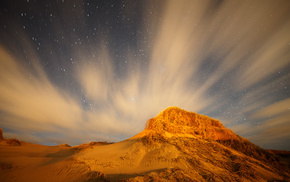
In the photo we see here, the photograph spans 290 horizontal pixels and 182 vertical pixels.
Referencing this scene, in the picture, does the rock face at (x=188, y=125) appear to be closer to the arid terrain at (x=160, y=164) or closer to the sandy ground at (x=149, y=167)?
the arid terrain at (x=160, y=164)

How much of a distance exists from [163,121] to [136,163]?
516 cm

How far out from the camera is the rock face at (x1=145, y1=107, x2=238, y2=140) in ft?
36.3

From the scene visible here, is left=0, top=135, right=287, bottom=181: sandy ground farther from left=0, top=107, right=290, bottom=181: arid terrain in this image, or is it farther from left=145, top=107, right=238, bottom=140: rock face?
left=145, top=107, right=238, bottom=140: rock face

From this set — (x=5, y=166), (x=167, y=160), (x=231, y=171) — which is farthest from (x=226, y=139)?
(x=5, y=166)

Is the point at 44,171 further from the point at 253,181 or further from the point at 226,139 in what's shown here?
the point at 226,139

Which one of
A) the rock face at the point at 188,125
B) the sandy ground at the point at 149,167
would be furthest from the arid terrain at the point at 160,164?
the rock face at the point at 188,125

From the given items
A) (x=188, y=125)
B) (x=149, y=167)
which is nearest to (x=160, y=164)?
(x=149, y=167)

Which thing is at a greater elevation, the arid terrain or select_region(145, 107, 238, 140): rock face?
select_region(145, 107, 238, 140): rock face

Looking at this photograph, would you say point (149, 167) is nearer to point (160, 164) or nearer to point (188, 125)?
point (160, 164)

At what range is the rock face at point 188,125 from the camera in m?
11.1

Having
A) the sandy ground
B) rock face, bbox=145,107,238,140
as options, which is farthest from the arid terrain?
rock face, bbox=145,107,238,140

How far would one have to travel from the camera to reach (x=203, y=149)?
28.5 feet

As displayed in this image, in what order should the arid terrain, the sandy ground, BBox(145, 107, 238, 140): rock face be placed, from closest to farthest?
1. the sandy ground
2. the arid terrain
3. BBox(145, 107, 238, 140): rock face

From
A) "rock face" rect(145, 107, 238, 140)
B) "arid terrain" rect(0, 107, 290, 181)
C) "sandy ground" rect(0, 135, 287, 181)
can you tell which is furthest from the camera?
"rock face" rect(145, 107, 238, 140)
